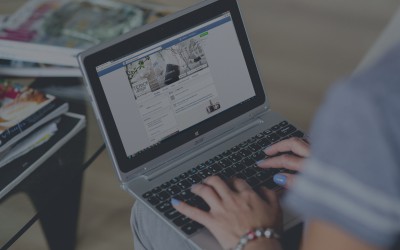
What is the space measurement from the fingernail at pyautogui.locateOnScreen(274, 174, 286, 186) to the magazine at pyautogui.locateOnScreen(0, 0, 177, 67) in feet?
1.93

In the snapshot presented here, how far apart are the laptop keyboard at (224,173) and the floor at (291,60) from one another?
70cm

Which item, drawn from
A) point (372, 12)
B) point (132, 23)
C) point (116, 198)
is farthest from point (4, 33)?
point (372, 12)

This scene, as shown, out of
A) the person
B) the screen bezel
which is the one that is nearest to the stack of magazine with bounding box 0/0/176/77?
the screen bezel

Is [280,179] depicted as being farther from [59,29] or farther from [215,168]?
[59,29]

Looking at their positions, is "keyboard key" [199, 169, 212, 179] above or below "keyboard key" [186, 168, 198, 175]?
below

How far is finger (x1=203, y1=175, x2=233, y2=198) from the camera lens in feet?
3.51

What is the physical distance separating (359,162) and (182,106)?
2.17ft

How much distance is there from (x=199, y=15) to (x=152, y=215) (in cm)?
41

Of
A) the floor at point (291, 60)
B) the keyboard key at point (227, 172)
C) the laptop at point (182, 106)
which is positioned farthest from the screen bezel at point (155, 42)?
the floor at point (291, 60)

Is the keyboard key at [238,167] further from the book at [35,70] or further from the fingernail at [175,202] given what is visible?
the book at [35,70]

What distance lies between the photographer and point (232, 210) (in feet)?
3.38

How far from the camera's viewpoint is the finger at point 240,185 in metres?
1.08

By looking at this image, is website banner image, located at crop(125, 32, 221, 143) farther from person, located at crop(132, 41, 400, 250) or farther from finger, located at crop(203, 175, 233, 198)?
person, located at crop(132, 41, 400, 250)

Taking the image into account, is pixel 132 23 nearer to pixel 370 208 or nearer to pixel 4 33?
pixel 4 33
